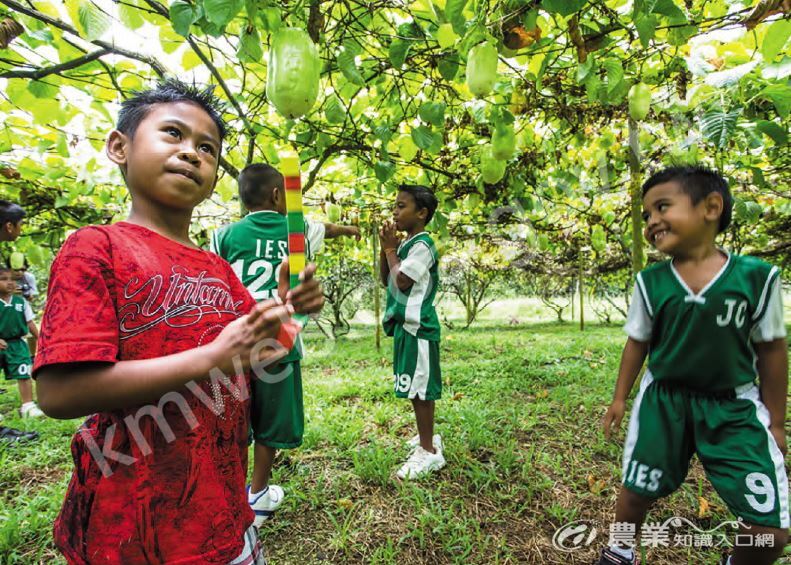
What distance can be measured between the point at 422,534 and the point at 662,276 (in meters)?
1.52

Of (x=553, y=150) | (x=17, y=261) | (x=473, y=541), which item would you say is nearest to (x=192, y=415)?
(x=473, y=541)

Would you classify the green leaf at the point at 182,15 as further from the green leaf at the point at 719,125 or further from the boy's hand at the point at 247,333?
the green leaf at the point at 719,125

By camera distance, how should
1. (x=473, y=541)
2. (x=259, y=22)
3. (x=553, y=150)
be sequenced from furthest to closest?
(x=553, y=150) → (x=473, y=541) → (x=259, y=22)

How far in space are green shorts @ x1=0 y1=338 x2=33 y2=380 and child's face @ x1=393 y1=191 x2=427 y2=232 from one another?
3875 millimetres

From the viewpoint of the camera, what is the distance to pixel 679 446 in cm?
154


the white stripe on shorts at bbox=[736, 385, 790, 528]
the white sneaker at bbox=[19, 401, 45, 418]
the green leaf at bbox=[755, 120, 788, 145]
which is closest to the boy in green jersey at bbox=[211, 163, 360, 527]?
the white stripe on shorts at bbox=[736, 385, 790, 528]

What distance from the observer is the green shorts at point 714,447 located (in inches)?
54.1

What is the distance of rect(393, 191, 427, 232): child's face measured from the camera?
2531 millimetres

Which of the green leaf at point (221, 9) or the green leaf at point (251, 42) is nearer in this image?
the green leaf at point (221, 9)

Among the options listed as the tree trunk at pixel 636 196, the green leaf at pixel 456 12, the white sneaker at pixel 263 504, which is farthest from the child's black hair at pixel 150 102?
the tree trunk at pixel 636 196

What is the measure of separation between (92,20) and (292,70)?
0.79m

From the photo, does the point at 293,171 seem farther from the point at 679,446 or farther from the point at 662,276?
the point at 679,446

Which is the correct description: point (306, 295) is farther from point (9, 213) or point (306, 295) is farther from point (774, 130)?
point (9, 213)

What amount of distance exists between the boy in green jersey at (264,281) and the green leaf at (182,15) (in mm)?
812
